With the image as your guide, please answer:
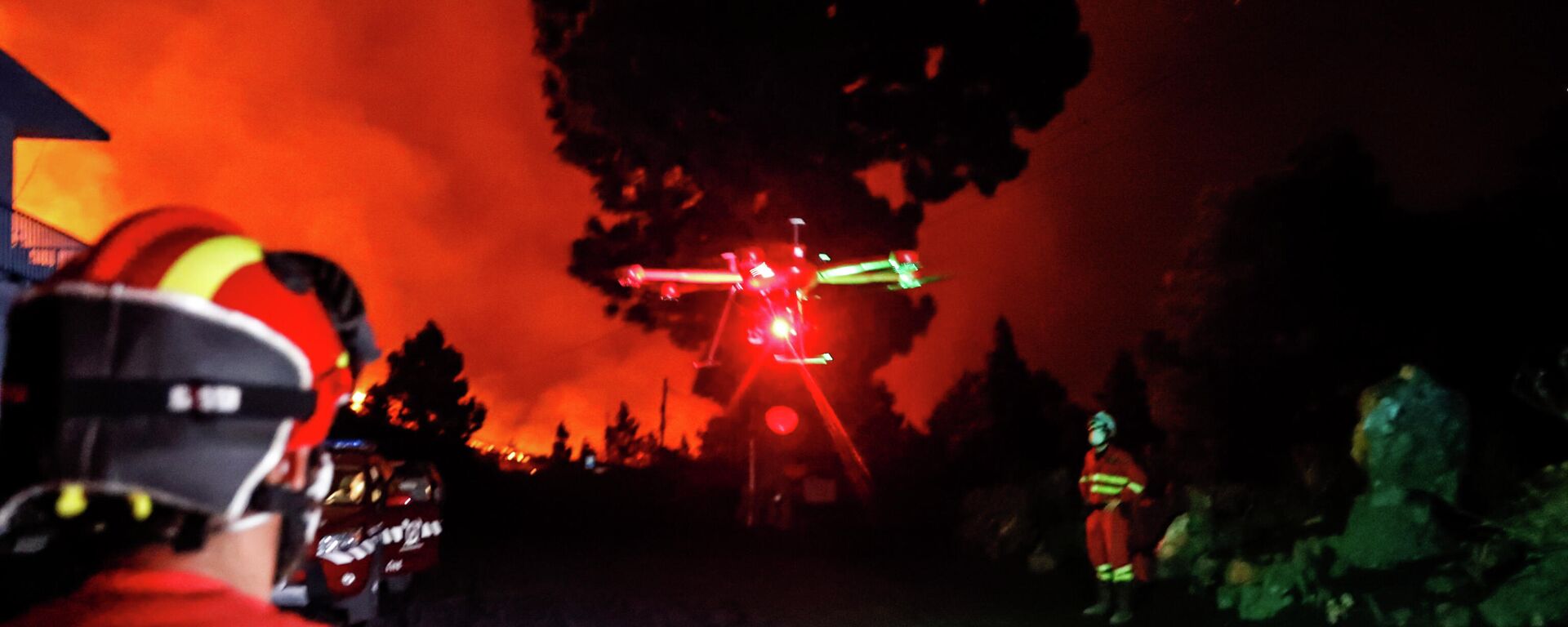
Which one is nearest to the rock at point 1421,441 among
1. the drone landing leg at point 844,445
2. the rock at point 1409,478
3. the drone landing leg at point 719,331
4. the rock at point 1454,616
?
the rock at point 1409,478

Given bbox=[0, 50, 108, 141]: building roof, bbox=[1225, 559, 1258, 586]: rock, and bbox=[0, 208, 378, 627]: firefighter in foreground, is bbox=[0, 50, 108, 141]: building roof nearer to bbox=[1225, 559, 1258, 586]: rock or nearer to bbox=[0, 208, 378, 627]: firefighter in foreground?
bbox=[1225, 559, 1258, 586]: rock

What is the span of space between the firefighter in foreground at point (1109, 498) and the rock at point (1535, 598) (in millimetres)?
2890

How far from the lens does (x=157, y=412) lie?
1.58m

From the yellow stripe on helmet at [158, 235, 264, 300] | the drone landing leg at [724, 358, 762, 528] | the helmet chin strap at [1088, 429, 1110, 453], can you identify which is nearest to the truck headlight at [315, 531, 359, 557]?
the helmet chin strap at [1088, 429, 1110, 453]

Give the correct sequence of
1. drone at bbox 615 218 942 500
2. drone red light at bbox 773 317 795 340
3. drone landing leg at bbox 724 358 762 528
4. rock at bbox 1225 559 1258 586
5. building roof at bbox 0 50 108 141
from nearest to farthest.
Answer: rock at bbox 1225 559 1258 586 → building roof at bbox 0 50 108 141 → drone at bbox 615 218 942 500 → drone red light at bbox 773 317 795 340 → drone landing leg at bbox 724 358 762 528

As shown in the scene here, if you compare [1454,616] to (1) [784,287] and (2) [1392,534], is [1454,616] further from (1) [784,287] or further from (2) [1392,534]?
(1) [784,287]

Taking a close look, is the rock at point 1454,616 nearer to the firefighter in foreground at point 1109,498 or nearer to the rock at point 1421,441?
the rock at point 1421,441

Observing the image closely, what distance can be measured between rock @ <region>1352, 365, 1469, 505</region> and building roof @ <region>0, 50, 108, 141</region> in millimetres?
21901

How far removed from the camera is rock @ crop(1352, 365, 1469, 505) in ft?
Answer: 36.3

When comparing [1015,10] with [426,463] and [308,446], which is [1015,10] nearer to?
[426,463]

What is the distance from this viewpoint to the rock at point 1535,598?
29.1ft

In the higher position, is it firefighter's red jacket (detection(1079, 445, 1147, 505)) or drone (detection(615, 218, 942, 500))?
drone (detection(615, 218, 942, 500))

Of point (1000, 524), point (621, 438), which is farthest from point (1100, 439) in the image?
point (621, 438)

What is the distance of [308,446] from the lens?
1839mm
